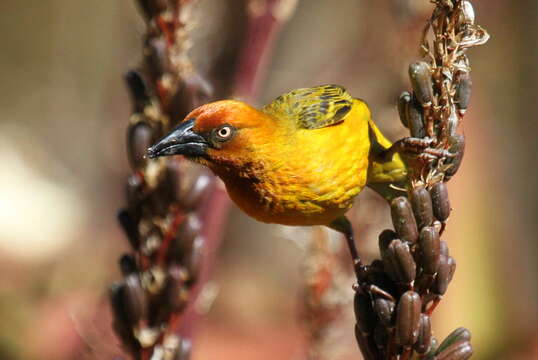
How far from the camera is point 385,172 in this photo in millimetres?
2199

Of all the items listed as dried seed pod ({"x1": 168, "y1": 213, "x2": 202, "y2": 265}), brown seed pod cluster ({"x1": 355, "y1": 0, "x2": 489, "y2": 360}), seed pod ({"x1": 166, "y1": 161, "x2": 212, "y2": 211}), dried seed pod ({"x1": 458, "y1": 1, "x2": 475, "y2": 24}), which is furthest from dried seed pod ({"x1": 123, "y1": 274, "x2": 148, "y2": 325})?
dried seed pod ({"x1": 458, "y1": 1, "x2": 475, "y2": 24})

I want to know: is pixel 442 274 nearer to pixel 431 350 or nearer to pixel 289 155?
pixel 431 350

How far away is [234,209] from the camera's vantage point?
6371 mm

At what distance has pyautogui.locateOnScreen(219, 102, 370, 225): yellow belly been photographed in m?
1.98

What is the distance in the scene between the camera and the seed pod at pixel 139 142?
75.1 inches

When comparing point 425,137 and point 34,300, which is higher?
point 425,137

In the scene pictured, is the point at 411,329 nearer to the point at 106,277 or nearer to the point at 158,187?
the point at 158,187

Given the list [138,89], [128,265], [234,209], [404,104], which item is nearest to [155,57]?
[138,89]

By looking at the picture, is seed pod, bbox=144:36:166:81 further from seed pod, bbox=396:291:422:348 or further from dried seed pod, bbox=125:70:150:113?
seed pod, bbox=396:291:422:348

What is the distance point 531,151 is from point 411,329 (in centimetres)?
520

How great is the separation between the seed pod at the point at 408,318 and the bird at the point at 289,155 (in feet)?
1.41

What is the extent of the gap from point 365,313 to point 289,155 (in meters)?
0.66

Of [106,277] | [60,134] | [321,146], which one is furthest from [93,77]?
[321,146]

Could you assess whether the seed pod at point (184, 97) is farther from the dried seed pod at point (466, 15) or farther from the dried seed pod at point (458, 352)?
the dried seed pod at point (458, 352)
